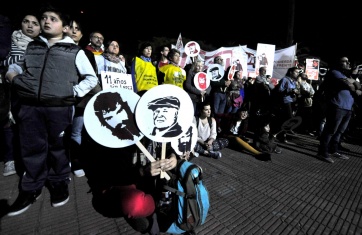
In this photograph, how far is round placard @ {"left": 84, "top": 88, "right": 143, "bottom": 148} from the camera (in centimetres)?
186

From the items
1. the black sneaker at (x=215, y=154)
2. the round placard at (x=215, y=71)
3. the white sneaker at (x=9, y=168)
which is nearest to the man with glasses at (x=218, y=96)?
the round placard at (x=215, y=71)

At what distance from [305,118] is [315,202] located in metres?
5.25

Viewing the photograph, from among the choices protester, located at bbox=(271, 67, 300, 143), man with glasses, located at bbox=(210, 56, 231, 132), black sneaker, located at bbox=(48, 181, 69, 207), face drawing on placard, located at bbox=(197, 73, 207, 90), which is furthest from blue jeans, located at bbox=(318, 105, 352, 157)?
black sneaker, located at bbox=(48, 181, 69, 207)

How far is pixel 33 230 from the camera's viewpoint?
185cm

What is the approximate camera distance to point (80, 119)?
304 cm

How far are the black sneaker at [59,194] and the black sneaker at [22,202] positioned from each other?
17 centimetres

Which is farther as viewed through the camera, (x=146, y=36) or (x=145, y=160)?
(x=146, y=36)

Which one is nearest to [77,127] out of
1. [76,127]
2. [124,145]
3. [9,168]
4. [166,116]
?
[76,127]

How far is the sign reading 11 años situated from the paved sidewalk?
4.53ft

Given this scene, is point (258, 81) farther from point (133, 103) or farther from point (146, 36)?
point (146, 36)

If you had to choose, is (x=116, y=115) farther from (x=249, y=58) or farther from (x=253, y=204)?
(x=249, y=58)

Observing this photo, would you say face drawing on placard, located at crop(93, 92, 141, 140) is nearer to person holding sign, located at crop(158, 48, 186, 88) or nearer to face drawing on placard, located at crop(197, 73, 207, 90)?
person holding sign, located at crop(158, 48, 186, 88)

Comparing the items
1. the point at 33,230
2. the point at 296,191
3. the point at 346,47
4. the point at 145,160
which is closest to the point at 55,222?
the point at 33,230

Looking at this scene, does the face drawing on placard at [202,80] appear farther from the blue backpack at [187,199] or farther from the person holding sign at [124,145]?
the blue backpack at [187,199]
